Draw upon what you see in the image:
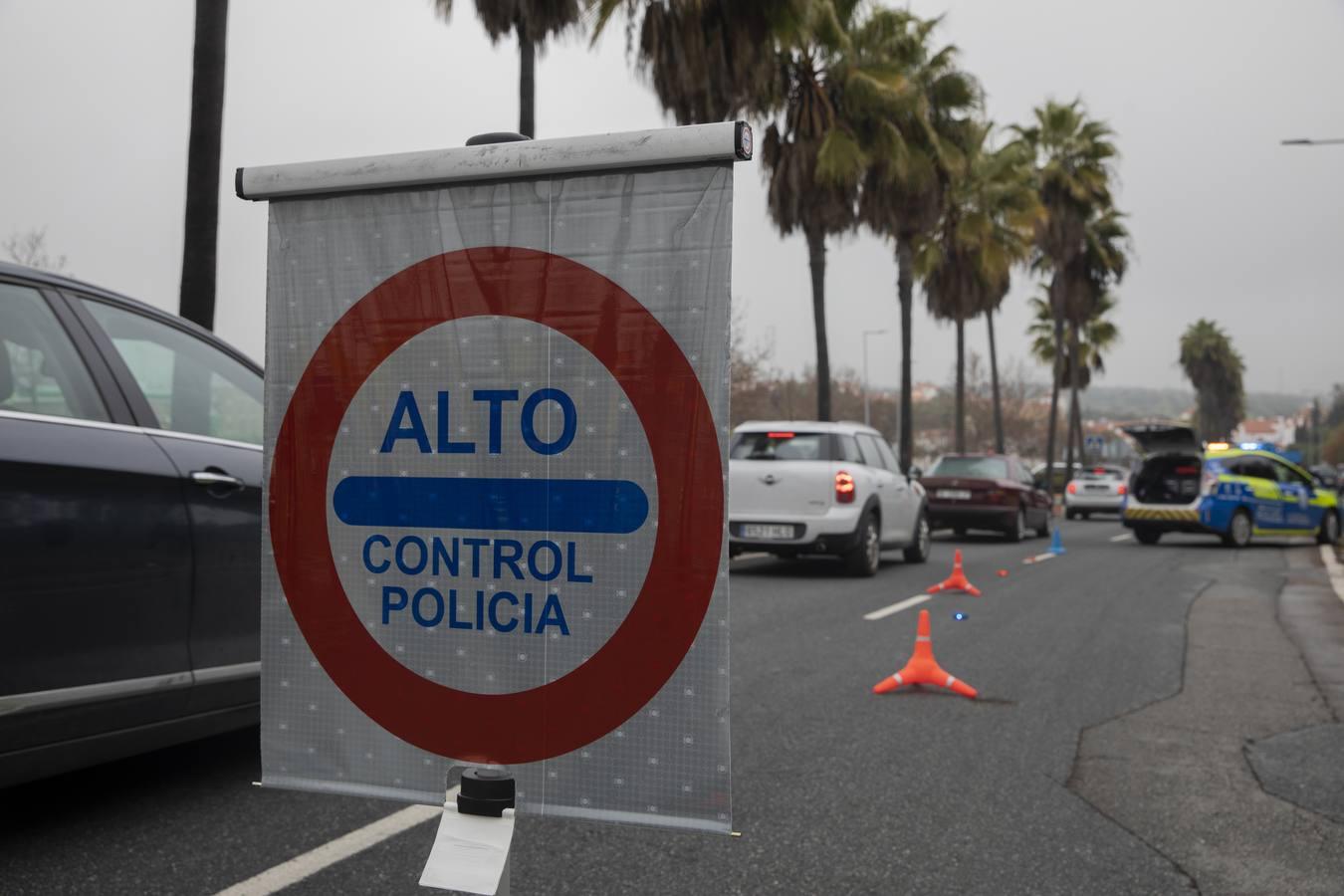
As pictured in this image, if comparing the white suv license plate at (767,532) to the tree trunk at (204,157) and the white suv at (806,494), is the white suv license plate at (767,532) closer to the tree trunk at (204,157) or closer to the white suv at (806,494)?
the white suv at (806,494)

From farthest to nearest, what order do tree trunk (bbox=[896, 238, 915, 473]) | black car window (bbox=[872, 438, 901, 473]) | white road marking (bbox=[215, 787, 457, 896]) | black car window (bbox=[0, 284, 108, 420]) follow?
1. tree trunk (bbox=[896, 238, 915, 473])
2. black car window (bbox=[872, 438, 901, 473])
3. black car window (bbox=[0, 284, 108, 420])
4. white road marking (bbox=[215, 787, 457, 896])

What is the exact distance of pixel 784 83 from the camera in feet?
72.3

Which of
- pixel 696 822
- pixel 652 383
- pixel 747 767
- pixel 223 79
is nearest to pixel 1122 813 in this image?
pixel 747 767

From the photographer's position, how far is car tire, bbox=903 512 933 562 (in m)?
15.6

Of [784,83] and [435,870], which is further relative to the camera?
[784,83]

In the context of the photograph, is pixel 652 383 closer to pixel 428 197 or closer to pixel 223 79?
pixel 428 197

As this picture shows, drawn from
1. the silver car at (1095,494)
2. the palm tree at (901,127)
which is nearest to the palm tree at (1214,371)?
the silver car at (1095,494)

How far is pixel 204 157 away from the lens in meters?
9.88

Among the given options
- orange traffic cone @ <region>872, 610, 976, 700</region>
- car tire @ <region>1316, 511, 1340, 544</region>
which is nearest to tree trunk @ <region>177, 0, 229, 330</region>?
orange traffic cone @ <region>872, 610, 976, 700</region>

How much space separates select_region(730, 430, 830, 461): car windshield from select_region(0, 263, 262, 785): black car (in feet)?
31.0

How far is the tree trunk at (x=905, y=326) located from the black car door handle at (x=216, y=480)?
77.0 feet

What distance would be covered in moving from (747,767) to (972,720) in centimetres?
155

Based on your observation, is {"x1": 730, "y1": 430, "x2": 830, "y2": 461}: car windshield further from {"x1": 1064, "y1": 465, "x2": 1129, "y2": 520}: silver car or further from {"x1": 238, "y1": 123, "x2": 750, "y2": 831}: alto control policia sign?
{"x1": 1064, "y1": 465, "x2": 1129, "y2": 520}: silver car

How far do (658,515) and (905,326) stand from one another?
27.3m
